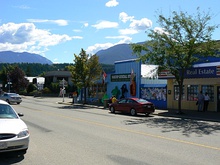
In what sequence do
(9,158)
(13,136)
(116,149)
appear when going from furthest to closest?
(116,149) < (9,158) < (13,136)

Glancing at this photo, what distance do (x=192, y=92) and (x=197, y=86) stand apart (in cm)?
77

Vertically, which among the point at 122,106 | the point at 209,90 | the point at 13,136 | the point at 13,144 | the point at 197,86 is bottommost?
the point at 122,106

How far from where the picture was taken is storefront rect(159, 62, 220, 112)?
934 inches

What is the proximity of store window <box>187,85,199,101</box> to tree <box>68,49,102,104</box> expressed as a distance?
13920mm

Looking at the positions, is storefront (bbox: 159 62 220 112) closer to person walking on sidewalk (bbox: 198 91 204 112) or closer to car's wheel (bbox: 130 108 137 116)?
person walking on sidewalk (bbox: 198 91 204 112)

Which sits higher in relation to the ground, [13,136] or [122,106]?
[13,136]

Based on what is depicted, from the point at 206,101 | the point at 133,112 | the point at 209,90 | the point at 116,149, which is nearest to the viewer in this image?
the point at 116,149

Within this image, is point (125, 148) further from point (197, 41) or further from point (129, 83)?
point (129, 83)

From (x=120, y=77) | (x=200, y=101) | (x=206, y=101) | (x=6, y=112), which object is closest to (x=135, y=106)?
(x=200, y=101)

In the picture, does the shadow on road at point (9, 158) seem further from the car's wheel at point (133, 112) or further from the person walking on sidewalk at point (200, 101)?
the person walking on sidewalk at point (200, 101)

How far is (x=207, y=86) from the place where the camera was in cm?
2583

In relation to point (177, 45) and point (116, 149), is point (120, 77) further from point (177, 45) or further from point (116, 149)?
point (116, 149)

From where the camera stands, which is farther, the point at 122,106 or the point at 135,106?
the point at 122,106

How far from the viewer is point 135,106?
76.8 feet
